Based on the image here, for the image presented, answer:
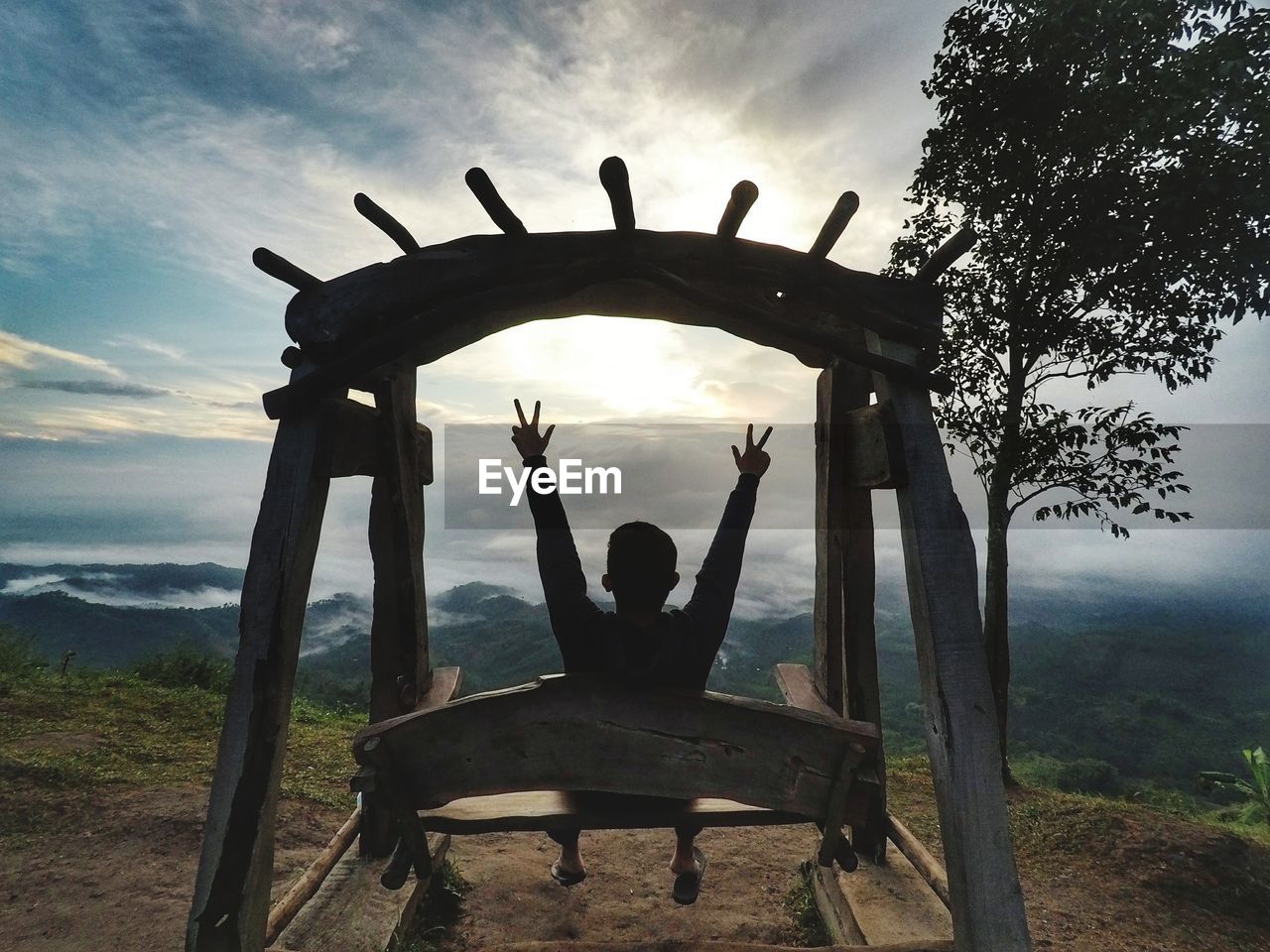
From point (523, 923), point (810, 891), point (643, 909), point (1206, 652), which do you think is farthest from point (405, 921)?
point (1206, 652)

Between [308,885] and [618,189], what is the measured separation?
3.63 metres

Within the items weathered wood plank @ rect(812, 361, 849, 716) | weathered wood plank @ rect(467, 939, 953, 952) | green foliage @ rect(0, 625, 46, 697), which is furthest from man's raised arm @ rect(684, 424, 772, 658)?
green foliage @ rect(0, 625, 46, 697)

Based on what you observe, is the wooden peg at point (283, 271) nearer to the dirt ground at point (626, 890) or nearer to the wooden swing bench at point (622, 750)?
the wooden swing bench at point (622, 750)

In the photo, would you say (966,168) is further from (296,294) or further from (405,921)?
(405,921)

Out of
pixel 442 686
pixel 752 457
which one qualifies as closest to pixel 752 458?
pixel 752 457

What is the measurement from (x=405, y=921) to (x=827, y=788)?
250 centimetres

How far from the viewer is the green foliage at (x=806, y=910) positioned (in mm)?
3783

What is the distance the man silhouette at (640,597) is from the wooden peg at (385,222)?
3.13ft

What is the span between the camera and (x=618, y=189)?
248cm

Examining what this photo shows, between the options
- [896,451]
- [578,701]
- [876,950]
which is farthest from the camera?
[876,950]

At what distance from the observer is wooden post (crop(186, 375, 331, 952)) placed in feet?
7.04

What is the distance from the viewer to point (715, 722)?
2234mm

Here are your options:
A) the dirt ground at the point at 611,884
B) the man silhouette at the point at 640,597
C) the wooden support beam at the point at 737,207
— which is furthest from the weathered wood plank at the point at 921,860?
the wooden support beam at the point at 737,207

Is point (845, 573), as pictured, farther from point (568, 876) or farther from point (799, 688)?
point (568, 876)
